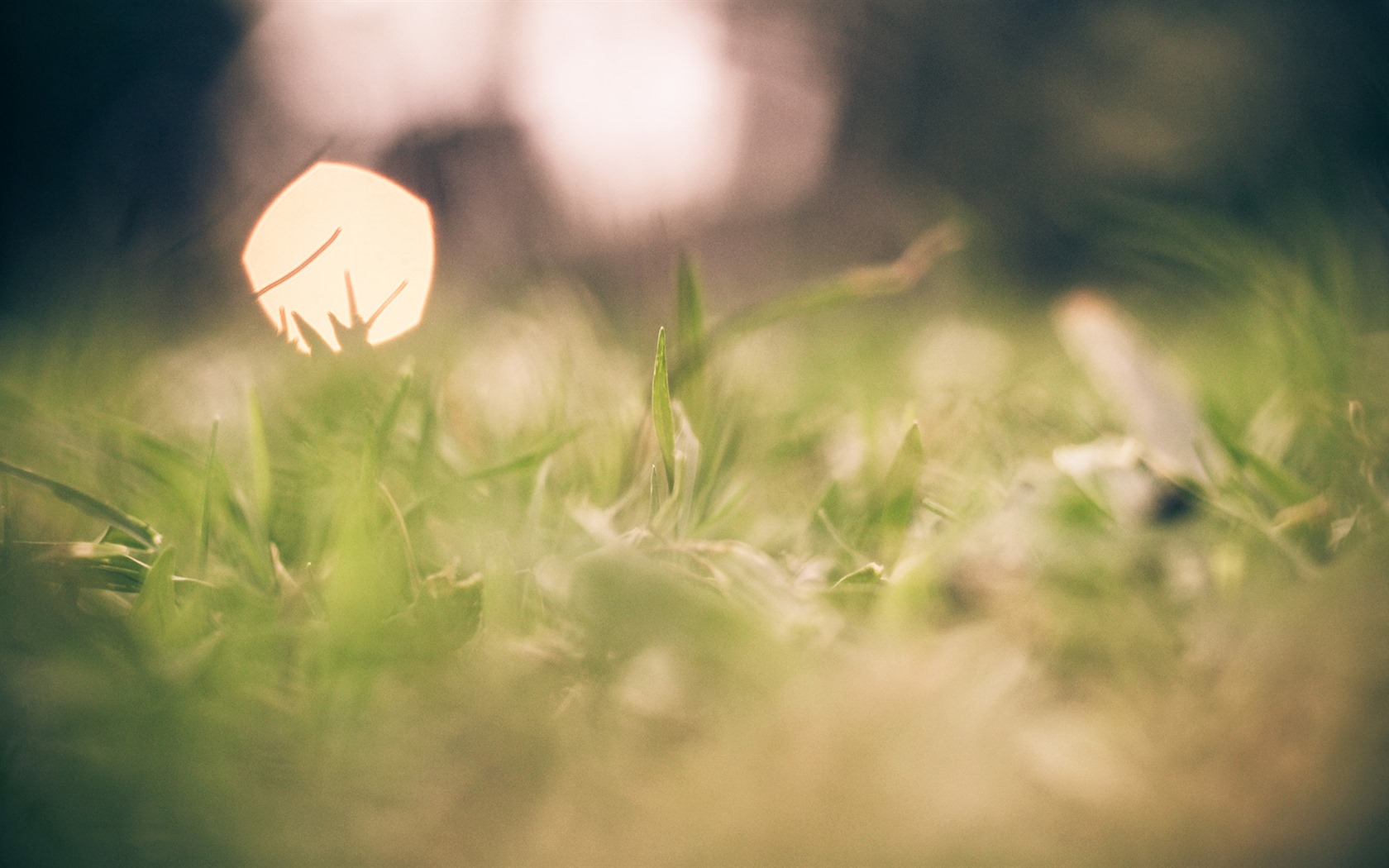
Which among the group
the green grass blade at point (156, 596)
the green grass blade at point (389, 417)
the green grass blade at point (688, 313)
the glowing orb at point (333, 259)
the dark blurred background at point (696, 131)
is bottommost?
the green grass blade at point (156, 596)

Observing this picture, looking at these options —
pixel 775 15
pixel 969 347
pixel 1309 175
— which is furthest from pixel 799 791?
pixel 775 15

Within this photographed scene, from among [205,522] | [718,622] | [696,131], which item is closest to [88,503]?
[205,522]

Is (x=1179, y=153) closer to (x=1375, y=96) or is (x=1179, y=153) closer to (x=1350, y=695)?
(x=1375, y=96)

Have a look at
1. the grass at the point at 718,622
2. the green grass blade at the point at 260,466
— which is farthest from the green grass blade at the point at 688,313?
the green grass blade at the point at 260,466

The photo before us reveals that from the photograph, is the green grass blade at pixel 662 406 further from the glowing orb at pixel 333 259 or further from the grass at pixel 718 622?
the glowing orb at pixel 333 259

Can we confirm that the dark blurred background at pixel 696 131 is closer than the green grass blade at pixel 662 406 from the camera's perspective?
No

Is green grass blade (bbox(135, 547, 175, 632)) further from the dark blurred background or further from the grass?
the dark blurred background

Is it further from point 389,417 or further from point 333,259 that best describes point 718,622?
point 333,259
